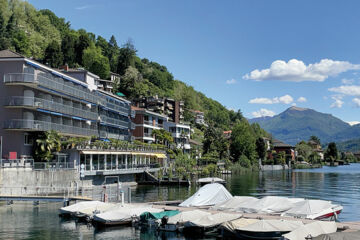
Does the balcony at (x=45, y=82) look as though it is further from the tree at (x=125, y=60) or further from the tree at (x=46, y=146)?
the tree at (x=125, y=60)

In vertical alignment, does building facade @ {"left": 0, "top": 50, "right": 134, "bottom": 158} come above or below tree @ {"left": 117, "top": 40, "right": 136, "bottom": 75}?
below

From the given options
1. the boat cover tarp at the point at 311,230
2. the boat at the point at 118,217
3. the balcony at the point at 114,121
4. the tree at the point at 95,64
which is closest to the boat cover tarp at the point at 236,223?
the boat cover tarp at the point at 311,230

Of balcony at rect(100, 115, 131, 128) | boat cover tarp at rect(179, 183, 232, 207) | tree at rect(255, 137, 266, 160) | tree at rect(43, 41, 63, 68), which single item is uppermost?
tree at rect(43, 41, 63, 68)

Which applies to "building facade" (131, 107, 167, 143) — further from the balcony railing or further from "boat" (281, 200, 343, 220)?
"boat" (281, 200, 343, 220)

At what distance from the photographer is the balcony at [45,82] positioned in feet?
192

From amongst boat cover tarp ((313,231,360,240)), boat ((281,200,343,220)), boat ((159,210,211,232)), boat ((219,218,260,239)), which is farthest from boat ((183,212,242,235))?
boat cover tarp ((313,231,360,240))

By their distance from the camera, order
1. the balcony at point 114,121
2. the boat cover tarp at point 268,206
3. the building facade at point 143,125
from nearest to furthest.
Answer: the boat cover tarp at point 268,206 < the balcony at point 114,121 < the building facade at point 143,125

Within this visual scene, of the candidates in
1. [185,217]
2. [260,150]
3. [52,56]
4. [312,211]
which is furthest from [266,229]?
[260,150]

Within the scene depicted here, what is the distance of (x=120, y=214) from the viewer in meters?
35.5

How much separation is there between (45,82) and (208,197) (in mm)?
35006

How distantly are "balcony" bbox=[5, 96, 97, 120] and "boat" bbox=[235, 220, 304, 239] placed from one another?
4104 cm

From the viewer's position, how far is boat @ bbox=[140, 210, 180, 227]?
112ft

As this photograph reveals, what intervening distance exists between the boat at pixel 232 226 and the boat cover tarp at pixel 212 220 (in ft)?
3.11

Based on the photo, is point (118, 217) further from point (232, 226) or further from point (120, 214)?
point (232, 226)
